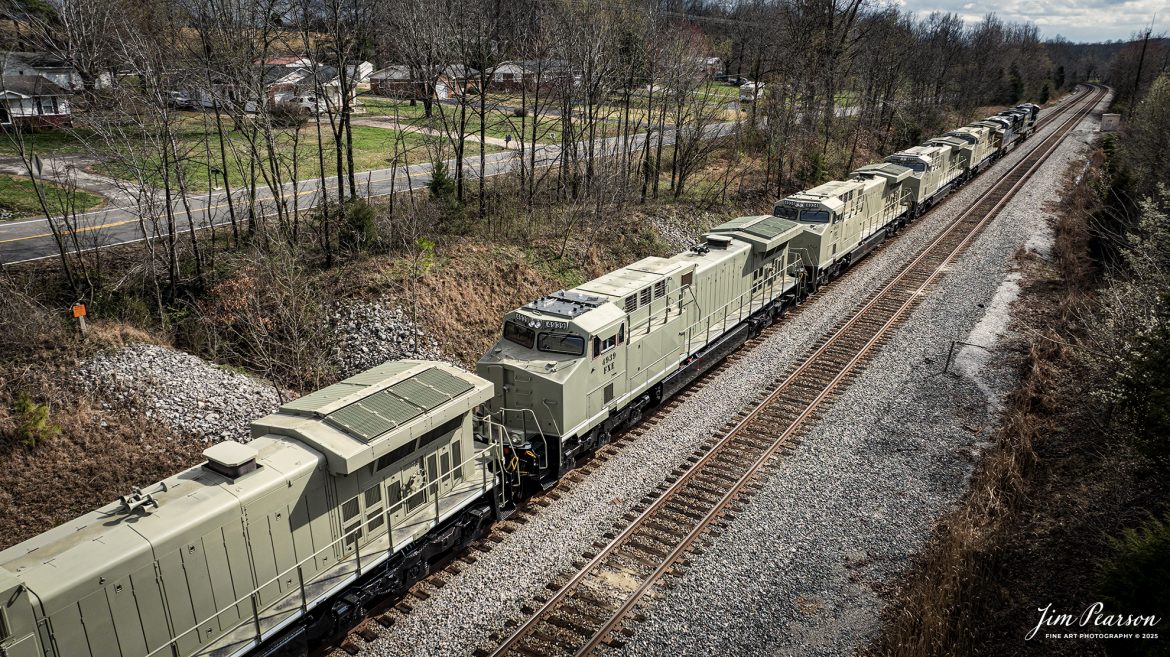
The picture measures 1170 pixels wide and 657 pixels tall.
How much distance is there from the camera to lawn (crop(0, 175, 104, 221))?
21.2 metres

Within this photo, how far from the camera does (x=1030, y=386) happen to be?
1728 cm

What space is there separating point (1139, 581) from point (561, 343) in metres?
9.16

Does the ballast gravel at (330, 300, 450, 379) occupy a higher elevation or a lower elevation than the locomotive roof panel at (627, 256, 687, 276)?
lower

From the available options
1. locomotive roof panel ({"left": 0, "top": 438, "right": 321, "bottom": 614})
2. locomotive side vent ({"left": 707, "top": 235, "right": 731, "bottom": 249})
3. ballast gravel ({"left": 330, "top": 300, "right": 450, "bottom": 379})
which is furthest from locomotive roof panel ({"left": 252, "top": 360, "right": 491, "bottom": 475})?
locomotive side vent ({"left": 707, "top": 235, "right": 731, "bottom": 249})

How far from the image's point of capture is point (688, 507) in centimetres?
1320

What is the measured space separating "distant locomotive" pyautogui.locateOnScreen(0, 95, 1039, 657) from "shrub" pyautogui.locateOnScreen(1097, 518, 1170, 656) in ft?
27.4

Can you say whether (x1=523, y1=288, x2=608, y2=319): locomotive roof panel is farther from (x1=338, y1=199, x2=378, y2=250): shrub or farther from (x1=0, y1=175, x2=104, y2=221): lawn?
(x1=0, y1=175, x2=104, y2=221): lawn

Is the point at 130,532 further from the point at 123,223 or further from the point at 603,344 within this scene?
the point at 123,223

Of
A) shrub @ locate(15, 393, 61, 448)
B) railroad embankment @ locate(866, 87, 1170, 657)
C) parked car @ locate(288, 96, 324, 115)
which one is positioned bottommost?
railroad embankment @ locate(866, 87, 1170, 657)

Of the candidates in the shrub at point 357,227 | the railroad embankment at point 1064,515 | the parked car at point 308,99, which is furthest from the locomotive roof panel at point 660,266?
the parked car at point 308,99

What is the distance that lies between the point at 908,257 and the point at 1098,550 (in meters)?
19.8

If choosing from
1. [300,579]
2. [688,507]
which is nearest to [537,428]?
[688,507]
